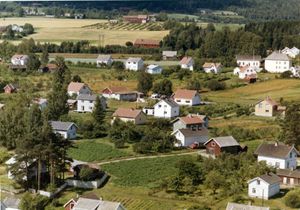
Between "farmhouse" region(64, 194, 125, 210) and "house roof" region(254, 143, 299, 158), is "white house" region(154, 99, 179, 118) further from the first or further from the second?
"farmhouse" region(64, 194, 125, 210)

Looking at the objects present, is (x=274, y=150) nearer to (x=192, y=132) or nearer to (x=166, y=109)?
(x=192, y=132)

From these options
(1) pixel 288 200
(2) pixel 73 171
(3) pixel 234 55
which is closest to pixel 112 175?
A: (2) pixel 73 171

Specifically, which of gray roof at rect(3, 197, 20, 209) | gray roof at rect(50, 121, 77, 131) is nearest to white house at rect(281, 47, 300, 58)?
gray roof at rect(50, 121, 77, 131)

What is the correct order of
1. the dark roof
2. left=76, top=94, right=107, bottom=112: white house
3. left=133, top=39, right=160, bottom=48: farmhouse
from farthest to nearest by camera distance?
left=133, top=39, right=160, bottom=48: farmhouse < left=76, top=94, right=107, bottom=112: white house < the dark roof

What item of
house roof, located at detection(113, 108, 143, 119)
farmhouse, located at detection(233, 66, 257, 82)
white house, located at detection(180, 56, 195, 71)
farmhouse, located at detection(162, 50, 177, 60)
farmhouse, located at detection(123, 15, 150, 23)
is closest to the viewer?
house roof, located at detection(113, 108, 143, 119)

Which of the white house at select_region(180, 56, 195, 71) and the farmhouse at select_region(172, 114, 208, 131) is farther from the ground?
the farmhouse at select_region(172, 114, 208, 131)

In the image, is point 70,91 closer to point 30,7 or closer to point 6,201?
point 6,201

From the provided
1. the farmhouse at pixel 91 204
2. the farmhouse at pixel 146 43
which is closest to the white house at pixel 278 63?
the farmhouse at pixel 146 43
